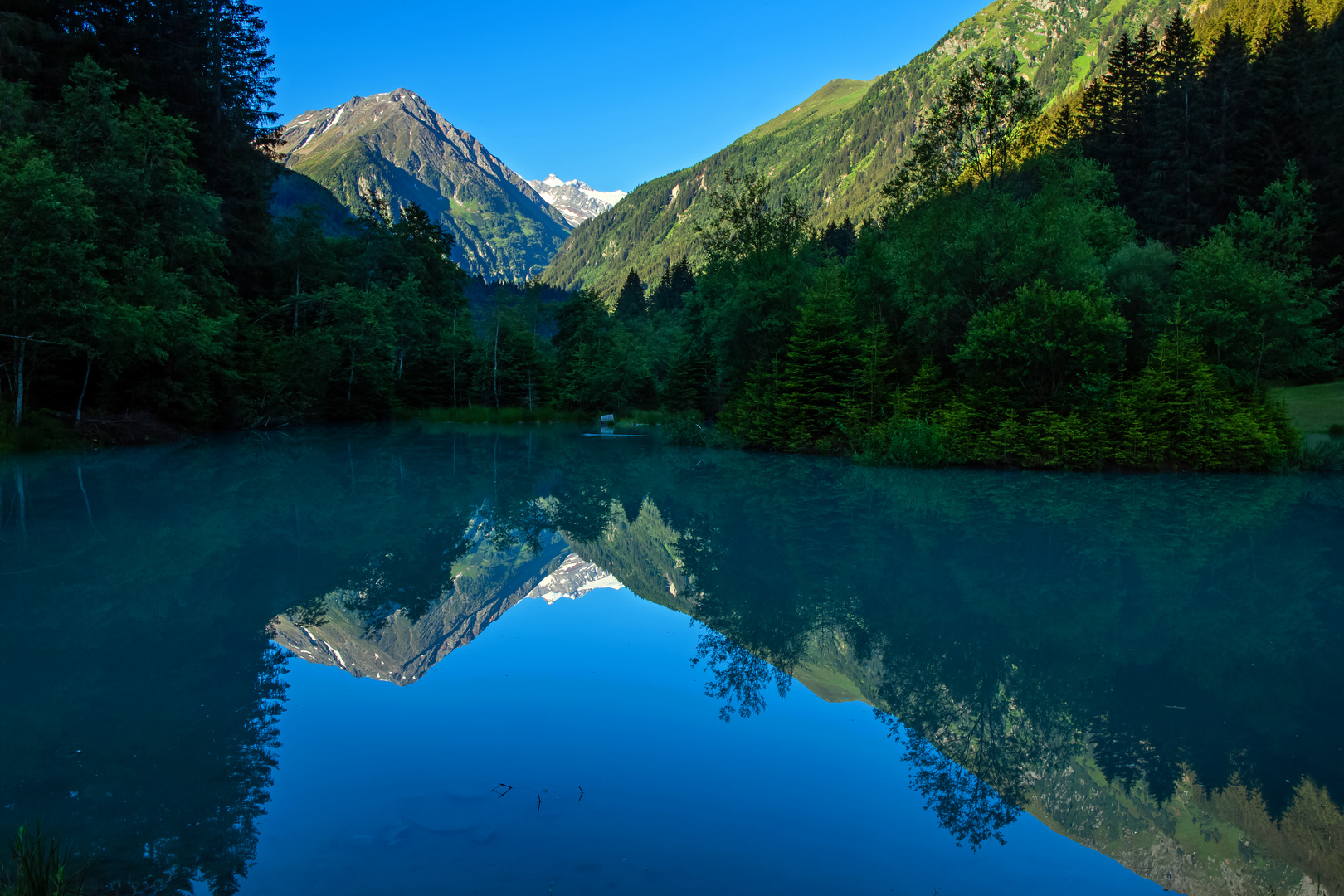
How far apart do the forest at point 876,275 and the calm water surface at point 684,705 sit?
9897 millimetres

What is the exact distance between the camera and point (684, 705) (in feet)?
19.4

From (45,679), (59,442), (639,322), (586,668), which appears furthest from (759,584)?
(639,322)

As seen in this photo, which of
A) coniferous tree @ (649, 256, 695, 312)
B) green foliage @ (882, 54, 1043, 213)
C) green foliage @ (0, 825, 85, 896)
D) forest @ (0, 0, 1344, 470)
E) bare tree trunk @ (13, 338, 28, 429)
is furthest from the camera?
coniferous tree @ (649, 256, 695, 312)

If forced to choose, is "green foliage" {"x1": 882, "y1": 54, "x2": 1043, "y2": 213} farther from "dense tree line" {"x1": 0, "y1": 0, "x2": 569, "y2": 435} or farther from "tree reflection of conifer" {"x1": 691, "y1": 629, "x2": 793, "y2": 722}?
"dense tree line" {"x1": 0, "y1": 0, "x2": 569, "y2": 435}

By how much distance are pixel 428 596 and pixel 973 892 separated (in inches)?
260

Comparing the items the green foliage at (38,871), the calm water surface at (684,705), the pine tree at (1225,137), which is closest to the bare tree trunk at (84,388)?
the calm water surface at (684,705)

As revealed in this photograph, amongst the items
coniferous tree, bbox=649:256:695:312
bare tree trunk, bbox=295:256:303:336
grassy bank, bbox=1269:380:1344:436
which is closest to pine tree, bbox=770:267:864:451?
grassy bank, bbox=1269:380:1344:436

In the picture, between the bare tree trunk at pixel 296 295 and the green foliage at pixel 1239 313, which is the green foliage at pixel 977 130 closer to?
the green foliage at pixel 1239 313

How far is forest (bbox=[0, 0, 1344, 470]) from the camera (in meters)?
22.1

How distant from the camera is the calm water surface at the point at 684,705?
3.86 metres

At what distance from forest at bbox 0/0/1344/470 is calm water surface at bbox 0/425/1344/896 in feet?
32.5

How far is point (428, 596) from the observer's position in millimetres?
8797

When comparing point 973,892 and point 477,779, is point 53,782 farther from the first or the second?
point 973,892

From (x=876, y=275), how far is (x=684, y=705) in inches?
979
